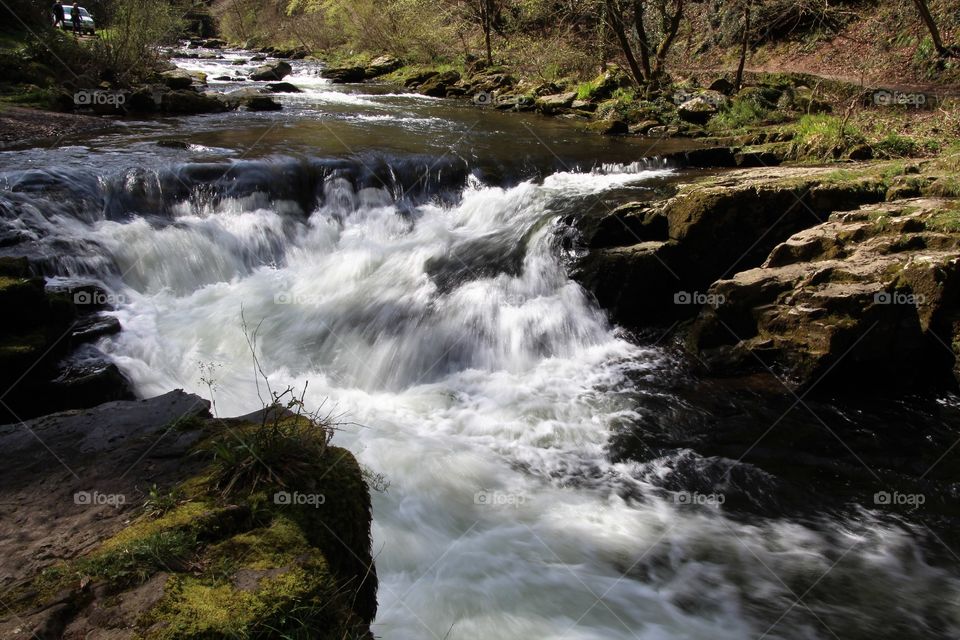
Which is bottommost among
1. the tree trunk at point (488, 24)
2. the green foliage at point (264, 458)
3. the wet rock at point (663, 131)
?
the green foliage at point (264, 458)

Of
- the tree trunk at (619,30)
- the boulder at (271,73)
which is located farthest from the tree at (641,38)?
the boulder at (271,73)

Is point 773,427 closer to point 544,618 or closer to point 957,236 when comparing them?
point 957,236

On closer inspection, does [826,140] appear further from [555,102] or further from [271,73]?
[271,73]

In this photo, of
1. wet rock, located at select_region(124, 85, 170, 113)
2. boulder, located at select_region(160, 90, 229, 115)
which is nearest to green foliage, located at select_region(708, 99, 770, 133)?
boulder, located at select_region(160, 90, 229, 115)

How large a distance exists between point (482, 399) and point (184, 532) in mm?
4560

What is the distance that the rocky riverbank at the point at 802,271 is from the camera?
255 inches

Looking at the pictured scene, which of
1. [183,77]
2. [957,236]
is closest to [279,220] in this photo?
[957,236]

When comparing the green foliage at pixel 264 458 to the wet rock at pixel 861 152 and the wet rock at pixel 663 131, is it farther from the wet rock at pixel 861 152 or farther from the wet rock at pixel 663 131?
the wet rock at pixel 663 131

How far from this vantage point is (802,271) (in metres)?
7.05

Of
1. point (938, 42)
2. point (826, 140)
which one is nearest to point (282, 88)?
point (826, 140)

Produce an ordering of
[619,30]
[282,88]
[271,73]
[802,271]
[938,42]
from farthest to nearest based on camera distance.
→ [271,73], [282,88], [619,30], [938,42], [802,271]

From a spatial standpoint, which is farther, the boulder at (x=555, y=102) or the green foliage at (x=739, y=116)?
the boulder at (x=555, y=102)

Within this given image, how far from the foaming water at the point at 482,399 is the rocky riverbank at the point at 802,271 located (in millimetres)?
726

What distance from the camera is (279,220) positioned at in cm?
1002
